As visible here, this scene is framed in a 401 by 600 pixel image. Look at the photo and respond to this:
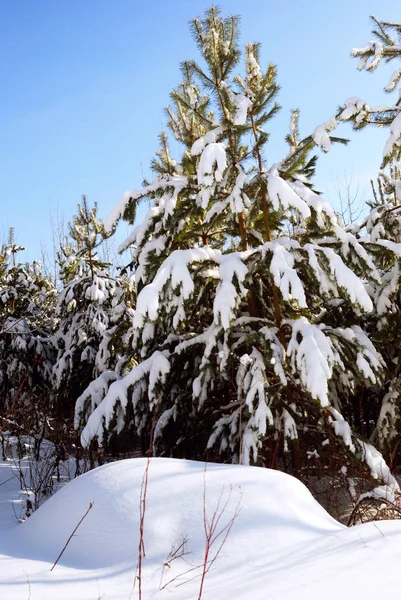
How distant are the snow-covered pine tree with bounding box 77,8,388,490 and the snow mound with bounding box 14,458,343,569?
32.7 inches

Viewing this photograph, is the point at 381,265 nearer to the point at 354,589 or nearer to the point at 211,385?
the point at 211,385

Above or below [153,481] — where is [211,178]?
above

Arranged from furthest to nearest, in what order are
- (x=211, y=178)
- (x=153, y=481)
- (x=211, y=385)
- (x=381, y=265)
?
(x=381, y=265) < (x=211, y=385) < (x=211, y=178) < (x=153, y=481)

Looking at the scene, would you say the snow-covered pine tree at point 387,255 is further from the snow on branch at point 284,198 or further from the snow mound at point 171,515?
the snow mound at point 171,515

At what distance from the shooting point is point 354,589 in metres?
1.77

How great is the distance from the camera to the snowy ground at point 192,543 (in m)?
1.91

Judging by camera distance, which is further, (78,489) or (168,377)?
(168,377)

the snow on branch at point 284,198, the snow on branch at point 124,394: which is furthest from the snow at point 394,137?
the snow on branch at point 124,394

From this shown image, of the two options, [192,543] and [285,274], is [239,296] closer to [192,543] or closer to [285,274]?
[285,274]

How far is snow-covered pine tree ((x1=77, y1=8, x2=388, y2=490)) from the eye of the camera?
3.71 metres

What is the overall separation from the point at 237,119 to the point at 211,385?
229 centimetres

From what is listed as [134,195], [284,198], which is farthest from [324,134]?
[134,195]

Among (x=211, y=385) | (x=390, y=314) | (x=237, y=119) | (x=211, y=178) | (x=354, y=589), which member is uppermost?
(x=237, y=119)

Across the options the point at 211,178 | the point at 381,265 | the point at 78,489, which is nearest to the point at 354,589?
the point at 78,489
